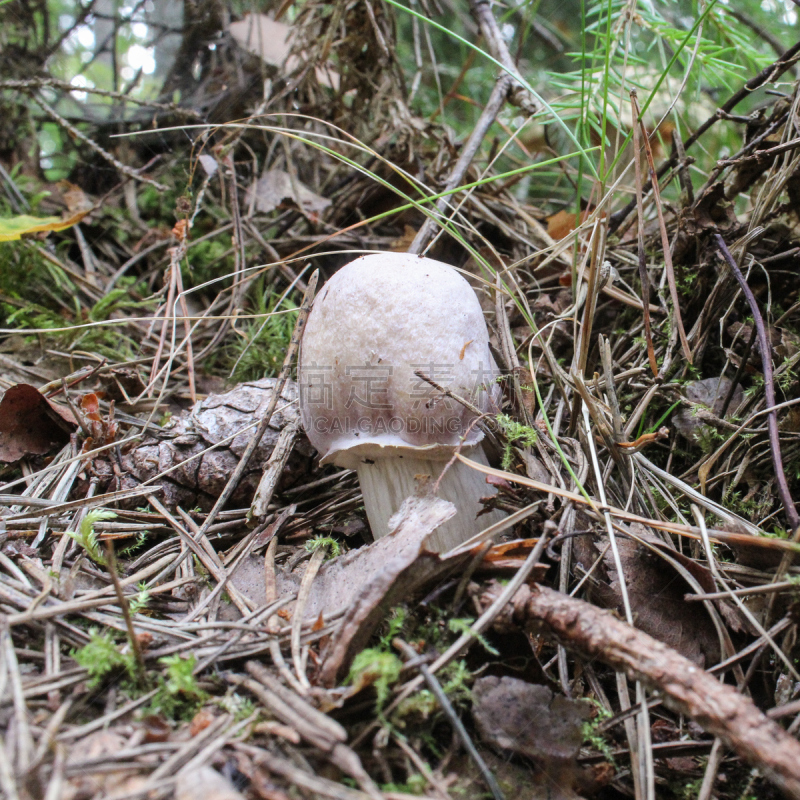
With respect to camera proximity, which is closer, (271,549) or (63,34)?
(271,549)

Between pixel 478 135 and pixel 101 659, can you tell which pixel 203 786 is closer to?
pixel 101 659

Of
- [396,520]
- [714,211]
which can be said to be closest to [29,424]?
[396,520]

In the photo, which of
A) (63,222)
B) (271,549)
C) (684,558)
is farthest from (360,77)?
(684,558)

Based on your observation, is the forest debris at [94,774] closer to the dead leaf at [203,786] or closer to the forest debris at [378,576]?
the dead leaf at [203,786]

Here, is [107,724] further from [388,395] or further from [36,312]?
[36,312]

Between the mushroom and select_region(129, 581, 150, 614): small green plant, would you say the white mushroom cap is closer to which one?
the mushroom

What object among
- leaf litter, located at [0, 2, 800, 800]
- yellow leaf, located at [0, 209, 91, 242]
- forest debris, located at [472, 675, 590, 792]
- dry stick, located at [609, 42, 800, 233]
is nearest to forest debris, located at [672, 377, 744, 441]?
leaf litter, located at [0, 2, 800, 800]
